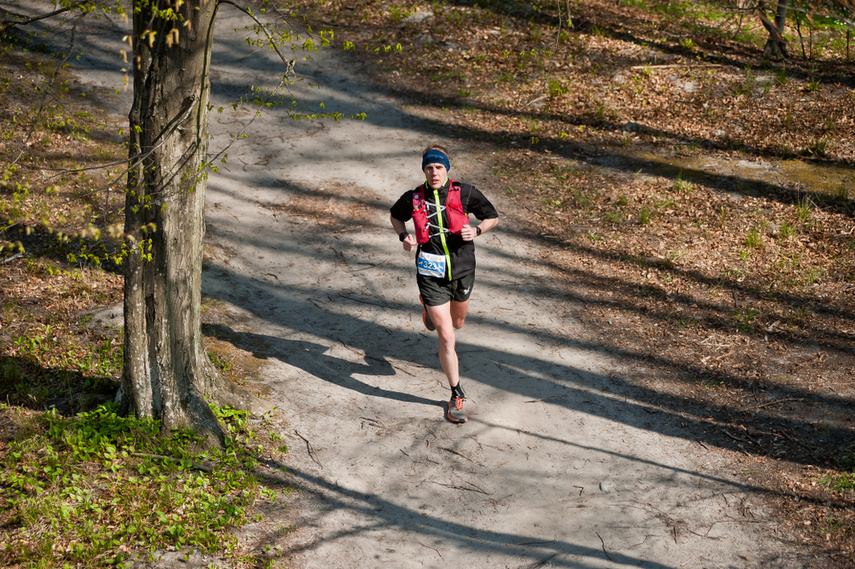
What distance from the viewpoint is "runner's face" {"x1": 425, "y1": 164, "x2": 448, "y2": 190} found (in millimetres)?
5617

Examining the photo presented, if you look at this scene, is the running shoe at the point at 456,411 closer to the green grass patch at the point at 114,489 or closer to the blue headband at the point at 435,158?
the green grass patch at the point at 114,489

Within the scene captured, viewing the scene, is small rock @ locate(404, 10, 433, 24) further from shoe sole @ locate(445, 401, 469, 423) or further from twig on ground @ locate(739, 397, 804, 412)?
twig on ground @ locate(739, 397, 804, 412)

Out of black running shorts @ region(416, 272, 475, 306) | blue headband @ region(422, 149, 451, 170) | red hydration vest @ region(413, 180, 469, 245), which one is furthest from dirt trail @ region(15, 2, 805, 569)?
blue headband @ region(422, 149, 451, 170)

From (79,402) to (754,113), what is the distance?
11739mm

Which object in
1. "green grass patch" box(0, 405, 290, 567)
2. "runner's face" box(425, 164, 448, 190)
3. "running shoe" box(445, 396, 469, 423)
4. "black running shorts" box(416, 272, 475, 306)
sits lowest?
"green grass patch" box(0, 405, 290, 567)

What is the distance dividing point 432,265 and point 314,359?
77.0 inches

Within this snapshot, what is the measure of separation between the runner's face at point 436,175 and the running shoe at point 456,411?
2019mm

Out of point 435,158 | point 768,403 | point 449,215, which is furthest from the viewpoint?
point 768,403

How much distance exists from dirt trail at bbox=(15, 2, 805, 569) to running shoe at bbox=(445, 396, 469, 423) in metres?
0.09

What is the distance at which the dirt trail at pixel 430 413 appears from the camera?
16.1 feet

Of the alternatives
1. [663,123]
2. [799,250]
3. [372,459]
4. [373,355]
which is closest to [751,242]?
[799,250]

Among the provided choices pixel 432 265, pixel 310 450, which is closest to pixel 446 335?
pixel 432 265

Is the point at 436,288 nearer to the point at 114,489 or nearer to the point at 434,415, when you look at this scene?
the point at 434,415

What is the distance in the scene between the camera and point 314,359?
6.89m
